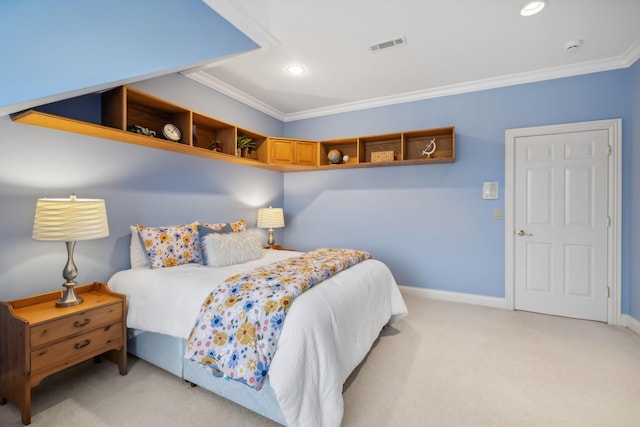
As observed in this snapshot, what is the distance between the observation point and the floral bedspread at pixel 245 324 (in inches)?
57.1

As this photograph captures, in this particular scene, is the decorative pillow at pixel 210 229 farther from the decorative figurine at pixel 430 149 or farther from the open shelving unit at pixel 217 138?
the decorative figurine at pixel 430 149

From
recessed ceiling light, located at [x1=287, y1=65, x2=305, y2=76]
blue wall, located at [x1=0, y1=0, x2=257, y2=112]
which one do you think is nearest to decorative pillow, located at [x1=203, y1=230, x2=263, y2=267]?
blue wall, located at [x1=0, y1=0, x2=257, y2=112]

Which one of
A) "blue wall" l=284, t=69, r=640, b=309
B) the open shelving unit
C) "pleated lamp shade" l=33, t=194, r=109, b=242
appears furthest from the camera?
"blue wall" l=284, t=69, r=640, b=309

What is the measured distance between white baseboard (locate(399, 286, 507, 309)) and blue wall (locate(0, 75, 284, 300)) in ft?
8.52

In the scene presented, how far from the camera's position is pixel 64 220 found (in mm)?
1757

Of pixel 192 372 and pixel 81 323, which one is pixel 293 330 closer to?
pixel 192 372

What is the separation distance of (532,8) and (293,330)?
2847mm

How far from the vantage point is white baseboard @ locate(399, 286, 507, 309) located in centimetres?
339

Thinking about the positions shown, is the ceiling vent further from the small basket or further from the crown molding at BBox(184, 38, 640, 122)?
the small basket

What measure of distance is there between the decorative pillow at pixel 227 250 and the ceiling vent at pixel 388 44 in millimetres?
2232

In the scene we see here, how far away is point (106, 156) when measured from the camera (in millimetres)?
2402

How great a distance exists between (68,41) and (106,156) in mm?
1432

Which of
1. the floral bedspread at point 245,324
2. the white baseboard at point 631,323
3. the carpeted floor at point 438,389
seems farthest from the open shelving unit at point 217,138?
the white baseboard at point 631,323

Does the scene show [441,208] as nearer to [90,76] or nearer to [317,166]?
[317,166]
